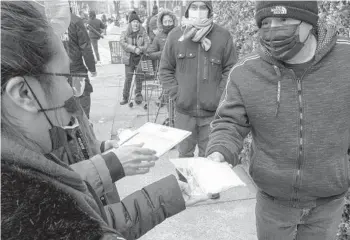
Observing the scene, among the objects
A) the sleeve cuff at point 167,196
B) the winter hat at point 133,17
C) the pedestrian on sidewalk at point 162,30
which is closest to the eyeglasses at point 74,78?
the sleeve cuff at point 167,196

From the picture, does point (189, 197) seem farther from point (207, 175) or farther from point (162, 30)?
point (162, 30)

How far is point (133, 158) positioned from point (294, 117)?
1.02 meters

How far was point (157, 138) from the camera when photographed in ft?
6.42

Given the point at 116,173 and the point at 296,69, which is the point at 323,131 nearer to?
the point at 296,69

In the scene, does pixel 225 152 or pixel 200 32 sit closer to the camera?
pixel 225 152

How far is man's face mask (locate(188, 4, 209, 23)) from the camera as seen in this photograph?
12.8 ft

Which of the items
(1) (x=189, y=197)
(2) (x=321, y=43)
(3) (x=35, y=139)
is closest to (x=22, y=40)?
(3) (x=35, y=139)

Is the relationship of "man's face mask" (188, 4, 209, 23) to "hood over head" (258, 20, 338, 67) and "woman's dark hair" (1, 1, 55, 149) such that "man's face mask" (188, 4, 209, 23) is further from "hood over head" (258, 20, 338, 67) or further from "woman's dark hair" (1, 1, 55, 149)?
"woman's dark hair" (1, 1, 55, 149)

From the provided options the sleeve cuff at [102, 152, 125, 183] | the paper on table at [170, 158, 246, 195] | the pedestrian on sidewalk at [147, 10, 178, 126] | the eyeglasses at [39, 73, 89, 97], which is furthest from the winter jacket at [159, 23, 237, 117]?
Answer: the pedestrian on sidewalk at [147, 10, 178, 126]

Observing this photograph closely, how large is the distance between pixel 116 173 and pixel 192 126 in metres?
2.47

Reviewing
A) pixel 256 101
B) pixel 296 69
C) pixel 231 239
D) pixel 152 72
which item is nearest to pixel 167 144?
pixel 256 101

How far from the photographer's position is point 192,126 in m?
4.04

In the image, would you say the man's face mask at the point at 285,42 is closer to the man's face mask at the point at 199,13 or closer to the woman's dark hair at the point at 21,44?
the woman's dark hair at the point at 21,44

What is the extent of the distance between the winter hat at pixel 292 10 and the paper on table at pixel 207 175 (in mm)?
970
